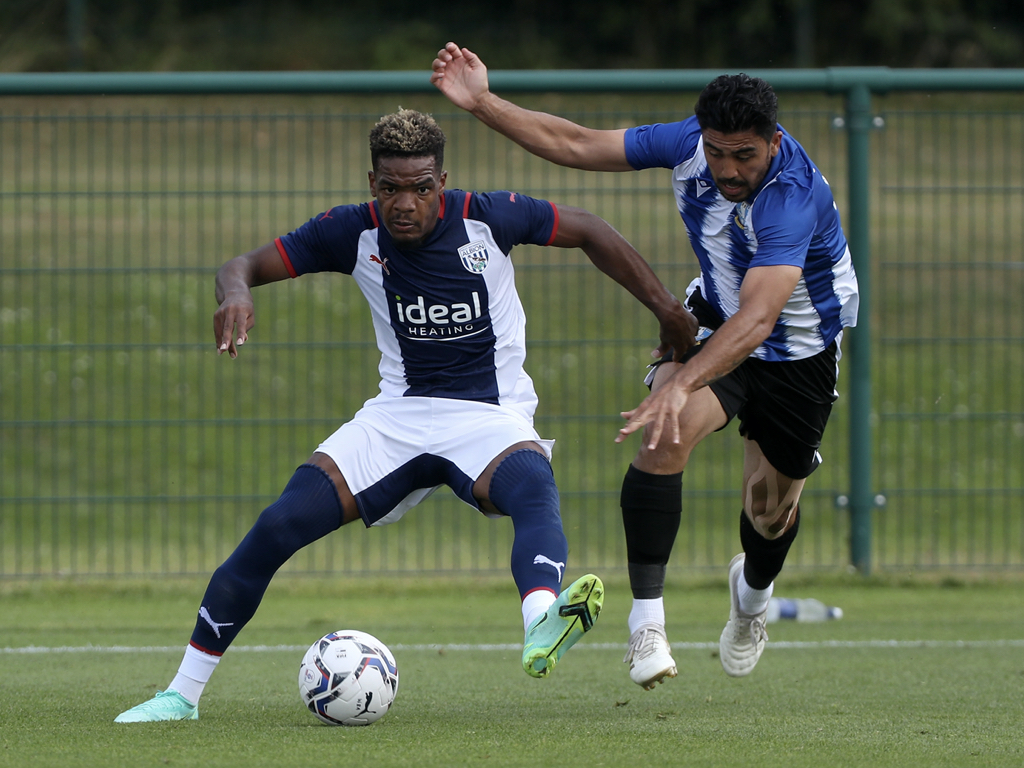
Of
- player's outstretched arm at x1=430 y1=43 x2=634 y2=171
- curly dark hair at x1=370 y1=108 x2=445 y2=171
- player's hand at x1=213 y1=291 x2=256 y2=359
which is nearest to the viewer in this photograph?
player's hand at x1=213 y1=291 x2=256 y2=359

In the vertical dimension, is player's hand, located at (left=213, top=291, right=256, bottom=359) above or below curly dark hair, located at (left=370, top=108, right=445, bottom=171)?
below

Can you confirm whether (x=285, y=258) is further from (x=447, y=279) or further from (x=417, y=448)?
(x=417, y=448)

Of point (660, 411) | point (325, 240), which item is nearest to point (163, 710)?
point (325, 240)

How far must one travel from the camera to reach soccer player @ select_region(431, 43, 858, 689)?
4633 mm

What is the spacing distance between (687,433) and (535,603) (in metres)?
0.91

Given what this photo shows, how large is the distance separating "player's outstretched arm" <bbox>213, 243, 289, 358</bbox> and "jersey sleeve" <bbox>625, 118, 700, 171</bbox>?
1.40m

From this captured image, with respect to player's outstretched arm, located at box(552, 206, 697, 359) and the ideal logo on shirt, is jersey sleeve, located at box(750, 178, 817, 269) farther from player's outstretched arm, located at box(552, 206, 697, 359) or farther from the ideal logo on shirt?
the ideal logo on shirt

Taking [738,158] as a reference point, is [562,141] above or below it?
above

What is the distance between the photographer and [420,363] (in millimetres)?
5102

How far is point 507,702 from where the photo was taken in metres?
5.21

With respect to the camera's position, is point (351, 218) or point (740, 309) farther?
point (351, 218)

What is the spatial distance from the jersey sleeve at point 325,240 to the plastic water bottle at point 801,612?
3486mm

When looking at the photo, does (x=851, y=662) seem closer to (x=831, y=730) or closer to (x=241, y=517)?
(x=831, y=730)

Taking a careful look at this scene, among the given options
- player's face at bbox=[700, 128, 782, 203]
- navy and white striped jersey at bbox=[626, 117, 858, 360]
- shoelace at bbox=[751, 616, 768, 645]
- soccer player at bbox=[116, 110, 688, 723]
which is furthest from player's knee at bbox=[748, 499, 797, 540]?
player's face at bbox=[700, 128, 782, 203]
